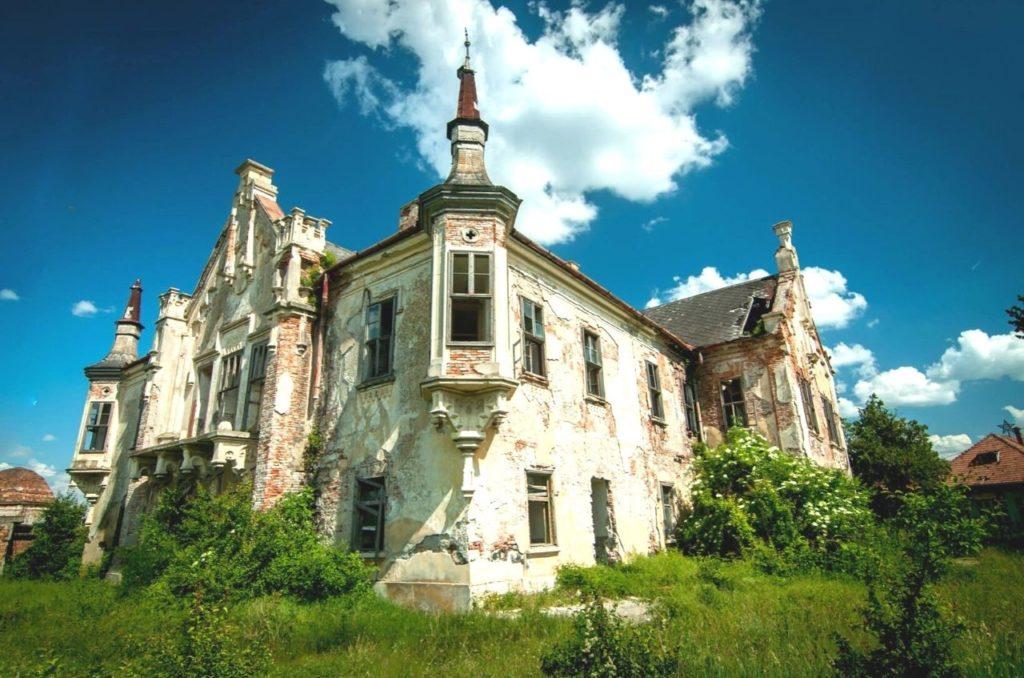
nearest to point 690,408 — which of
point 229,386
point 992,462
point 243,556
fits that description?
point 243,556

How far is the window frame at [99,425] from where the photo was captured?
2197cm

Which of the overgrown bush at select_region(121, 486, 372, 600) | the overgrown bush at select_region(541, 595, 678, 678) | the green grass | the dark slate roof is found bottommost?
the green grass

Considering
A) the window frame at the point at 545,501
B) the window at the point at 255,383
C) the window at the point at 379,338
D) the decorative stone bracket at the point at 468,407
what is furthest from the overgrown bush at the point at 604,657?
the window at the point at 255,383

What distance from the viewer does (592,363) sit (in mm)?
15344

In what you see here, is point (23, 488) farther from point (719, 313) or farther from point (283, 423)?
point (719, 313)

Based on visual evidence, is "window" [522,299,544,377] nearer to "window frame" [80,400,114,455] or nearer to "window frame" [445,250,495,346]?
"window frame" [445,250,495,346]

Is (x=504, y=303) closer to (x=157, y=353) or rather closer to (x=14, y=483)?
(x=157, y=353)

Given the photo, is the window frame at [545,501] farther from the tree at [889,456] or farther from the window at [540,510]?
the tree at [889,456]

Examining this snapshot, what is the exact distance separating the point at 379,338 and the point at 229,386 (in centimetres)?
629

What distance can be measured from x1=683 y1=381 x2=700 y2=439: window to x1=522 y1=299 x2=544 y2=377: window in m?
8.24

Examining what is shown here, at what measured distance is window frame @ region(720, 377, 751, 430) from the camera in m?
20.0

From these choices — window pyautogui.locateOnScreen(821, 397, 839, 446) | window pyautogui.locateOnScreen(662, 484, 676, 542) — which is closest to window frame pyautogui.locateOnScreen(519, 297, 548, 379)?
window pyautogui.locateOnScreen(662, 484, 676, 542)

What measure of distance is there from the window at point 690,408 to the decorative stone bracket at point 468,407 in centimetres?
1049

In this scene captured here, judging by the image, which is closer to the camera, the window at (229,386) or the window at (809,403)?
the window at (229,386)
